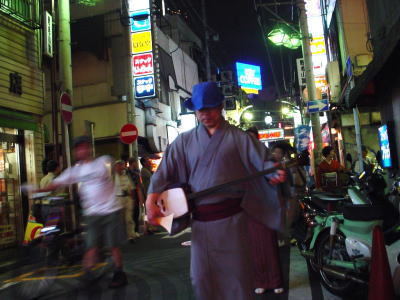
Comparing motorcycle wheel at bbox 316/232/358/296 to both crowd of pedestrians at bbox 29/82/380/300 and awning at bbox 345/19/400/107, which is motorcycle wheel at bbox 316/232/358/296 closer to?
crowd of pedestrians at bbox 29/82/380/300

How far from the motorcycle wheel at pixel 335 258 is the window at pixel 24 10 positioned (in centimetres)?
988

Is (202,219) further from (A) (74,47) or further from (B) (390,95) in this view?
(A) (74,47)

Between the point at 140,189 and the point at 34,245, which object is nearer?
the point at 34,245

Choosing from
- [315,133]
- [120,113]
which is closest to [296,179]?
[315,133]

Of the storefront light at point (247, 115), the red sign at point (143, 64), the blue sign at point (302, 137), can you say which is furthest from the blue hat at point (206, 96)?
the storefront light at point (247, 115)

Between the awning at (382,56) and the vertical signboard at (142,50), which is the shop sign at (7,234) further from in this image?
the awning at (382,56)

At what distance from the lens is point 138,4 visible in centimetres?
1773

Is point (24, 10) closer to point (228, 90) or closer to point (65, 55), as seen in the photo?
point (65, 55)

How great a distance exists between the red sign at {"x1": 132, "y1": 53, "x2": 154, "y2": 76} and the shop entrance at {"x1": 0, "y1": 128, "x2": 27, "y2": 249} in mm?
7454

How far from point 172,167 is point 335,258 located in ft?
9.86

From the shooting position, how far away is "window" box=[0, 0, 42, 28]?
11270 mm

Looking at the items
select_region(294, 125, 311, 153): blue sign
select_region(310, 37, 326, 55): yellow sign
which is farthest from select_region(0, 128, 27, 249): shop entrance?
select_region(310, 37, 326, 55): yellow sign

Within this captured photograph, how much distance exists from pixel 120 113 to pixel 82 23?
14.8ft

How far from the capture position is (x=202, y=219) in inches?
130
